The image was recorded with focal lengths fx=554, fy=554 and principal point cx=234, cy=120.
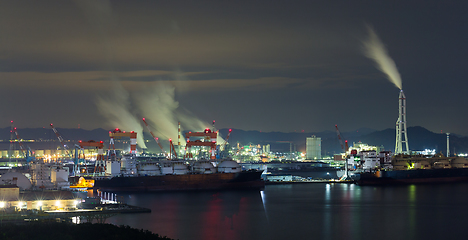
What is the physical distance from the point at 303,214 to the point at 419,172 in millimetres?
38263

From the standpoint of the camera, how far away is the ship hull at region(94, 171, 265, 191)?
212 feet

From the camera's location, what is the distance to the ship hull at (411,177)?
253 ft

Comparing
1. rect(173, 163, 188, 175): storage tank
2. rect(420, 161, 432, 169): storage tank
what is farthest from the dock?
rect(420, 161, 432, 169): storage tank

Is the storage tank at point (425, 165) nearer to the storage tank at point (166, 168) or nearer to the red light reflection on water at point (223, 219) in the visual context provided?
the red light reflection on water at point (223, 219)

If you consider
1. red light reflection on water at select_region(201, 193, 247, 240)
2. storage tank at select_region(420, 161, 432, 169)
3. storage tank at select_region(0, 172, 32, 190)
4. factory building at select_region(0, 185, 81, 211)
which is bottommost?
red light reflection on water at select_region(201, 193, 247, 240)

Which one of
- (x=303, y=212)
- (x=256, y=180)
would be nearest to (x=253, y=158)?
(x=256, y=180)

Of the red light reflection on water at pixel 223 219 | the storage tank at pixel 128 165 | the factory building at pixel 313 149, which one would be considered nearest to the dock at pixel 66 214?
the red light reflection on water at pixel 223 219

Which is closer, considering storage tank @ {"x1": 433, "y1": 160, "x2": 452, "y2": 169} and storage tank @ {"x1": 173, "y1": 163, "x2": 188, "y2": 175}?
storage tank @ {"x1": 173, "y1": 163, "x2": 188, "y2": 175}

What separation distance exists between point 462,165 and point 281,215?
5062 cm

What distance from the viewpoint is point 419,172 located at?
79.2 meters

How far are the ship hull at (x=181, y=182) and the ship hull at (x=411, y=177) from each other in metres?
18.2

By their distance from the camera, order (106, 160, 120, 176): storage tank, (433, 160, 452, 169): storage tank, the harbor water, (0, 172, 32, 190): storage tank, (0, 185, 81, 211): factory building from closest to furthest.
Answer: the harbor water < (0, 185, 81, 211): factory building < (0, 172, 32, 190): storage tank < (106, 160, 120, 176): storage tank < (433, 160, 452, 169): storage tank

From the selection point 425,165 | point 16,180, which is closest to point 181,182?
point 16,180

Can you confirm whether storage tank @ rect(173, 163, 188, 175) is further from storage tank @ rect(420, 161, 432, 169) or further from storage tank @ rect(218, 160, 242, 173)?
storage tank @ rect(420, 161, 432, 169)
